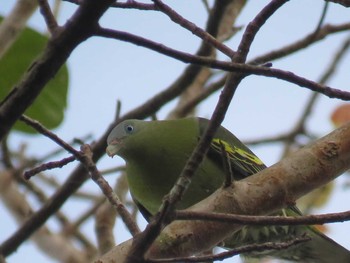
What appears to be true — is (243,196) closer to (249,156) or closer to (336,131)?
(336,131)

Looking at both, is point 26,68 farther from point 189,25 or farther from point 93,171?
point 189,25

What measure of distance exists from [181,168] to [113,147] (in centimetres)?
40

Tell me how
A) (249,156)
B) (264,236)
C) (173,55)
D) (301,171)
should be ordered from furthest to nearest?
(249,156) → (264,236) → (301,171) → (173,55)

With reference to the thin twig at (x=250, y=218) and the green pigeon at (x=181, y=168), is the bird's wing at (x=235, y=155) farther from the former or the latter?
the thin twig at (x=250, y=218)

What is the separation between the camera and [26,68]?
12.4ft

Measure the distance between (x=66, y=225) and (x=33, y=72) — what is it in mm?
3788

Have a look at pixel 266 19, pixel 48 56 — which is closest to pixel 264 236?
pixel 266 19

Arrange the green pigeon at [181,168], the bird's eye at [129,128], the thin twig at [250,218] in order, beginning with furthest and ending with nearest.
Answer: the bird's eye at [129,128], the green pigeon at [181,168], the thin twig at [250,218]

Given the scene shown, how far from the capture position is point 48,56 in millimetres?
1715

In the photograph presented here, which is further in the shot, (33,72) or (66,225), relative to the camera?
(66,225)

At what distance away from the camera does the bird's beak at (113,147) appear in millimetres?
4051

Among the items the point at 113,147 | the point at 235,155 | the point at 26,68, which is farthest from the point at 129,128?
the point at 26,68

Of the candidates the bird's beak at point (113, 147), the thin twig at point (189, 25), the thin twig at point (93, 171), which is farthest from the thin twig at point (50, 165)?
the bird's beak at point (113, 147)

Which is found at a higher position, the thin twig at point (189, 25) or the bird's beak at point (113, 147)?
the bird's beak at point (113, 147)
